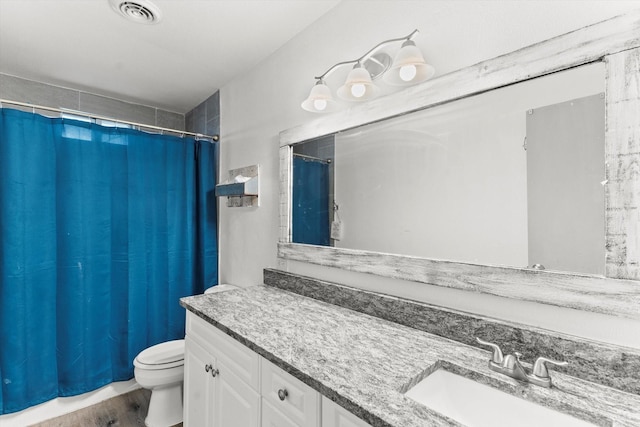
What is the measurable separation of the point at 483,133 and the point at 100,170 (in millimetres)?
2393

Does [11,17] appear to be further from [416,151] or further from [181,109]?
[416,151]

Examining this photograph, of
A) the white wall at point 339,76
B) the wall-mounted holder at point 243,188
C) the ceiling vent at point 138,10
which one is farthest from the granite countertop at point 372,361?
the ceiling vent at point 138,10

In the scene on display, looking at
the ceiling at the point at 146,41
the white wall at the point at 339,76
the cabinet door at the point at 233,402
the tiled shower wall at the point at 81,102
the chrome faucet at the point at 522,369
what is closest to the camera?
the chrome faucet at the point at 522,369

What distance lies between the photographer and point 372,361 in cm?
93

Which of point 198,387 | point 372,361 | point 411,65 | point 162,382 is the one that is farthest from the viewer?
point 162,382

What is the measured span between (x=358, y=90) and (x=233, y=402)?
1397mm

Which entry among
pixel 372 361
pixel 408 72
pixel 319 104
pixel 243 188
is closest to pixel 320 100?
pixel 319 104

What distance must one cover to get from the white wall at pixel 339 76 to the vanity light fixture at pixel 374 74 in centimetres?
8

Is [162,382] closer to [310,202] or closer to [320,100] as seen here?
[310,202]

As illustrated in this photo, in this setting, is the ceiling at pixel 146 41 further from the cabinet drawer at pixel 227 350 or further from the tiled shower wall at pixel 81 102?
the cabinet drawer at pixel 227 350

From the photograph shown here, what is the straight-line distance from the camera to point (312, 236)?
1746 mm

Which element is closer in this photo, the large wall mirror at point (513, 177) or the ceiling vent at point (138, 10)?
the large wall mirror at point (513, 177)

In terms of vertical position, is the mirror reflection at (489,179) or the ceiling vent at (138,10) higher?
the ceiling vent at (138,10)

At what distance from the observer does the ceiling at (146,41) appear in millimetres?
1644
